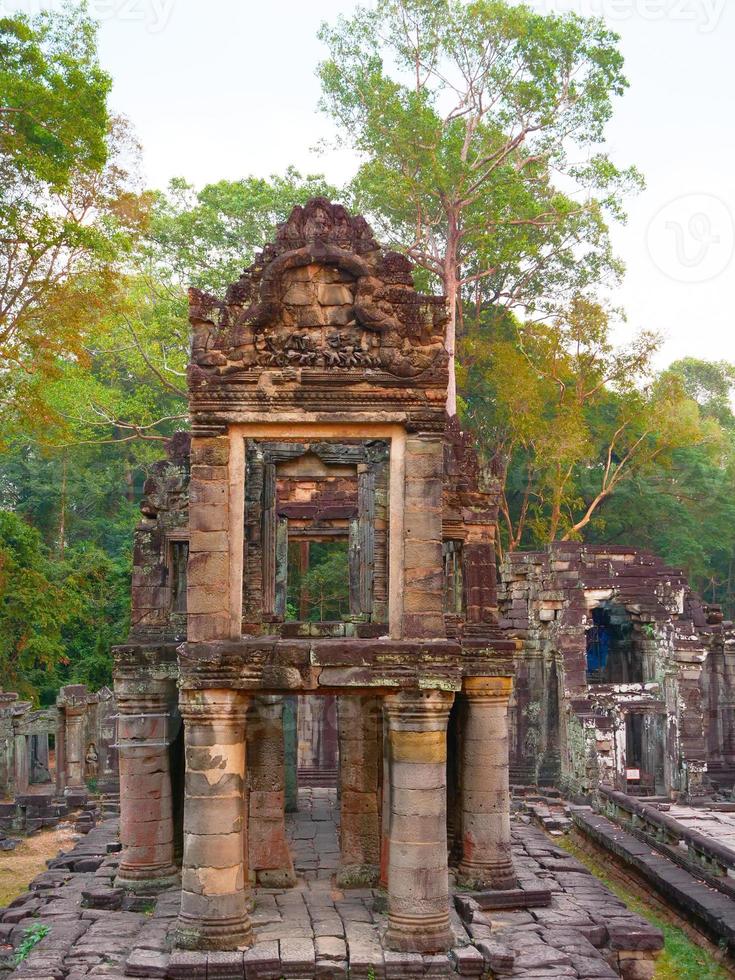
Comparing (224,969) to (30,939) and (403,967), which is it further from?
(30,939)

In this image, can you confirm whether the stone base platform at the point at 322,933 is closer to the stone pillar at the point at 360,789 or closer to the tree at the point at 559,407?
the stone pillar at the point at 360,789

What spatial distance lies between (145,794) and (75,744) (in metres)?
9.88

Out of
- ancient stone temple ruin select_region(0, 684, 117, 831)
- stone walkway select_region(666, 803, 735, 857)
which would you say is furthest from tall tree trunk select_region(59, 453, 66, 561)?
stone walkway select_region(666, 803, 735, 857)

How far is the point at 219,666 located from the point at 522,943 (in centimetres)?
412

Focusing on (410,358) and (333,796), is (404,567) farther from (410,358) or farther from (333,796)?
(333,796)

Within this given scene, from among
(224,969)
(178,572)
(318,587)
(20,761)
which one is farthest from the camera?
(318,587)

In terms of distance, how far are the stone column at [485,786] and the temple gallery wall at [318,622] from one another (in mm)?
23

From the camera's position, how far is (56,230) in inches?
821

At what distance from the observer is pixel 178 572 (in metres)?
13.1

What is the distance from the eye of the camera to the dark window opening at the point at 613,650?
79.7 feet

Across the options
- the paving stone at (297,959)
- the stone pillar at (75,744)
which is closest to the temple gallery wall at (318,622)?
the paving stone at (297,959)

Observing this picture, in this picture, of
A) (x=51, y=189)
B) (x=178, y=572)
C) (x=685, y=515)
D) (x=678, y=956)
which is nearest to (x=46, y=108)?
(x=51, y=189)

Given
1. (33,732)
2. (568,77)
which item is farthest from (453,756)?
(568,77)

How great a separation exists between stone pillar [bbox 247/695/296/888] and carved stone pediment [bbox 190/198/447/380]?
4.21 meters
